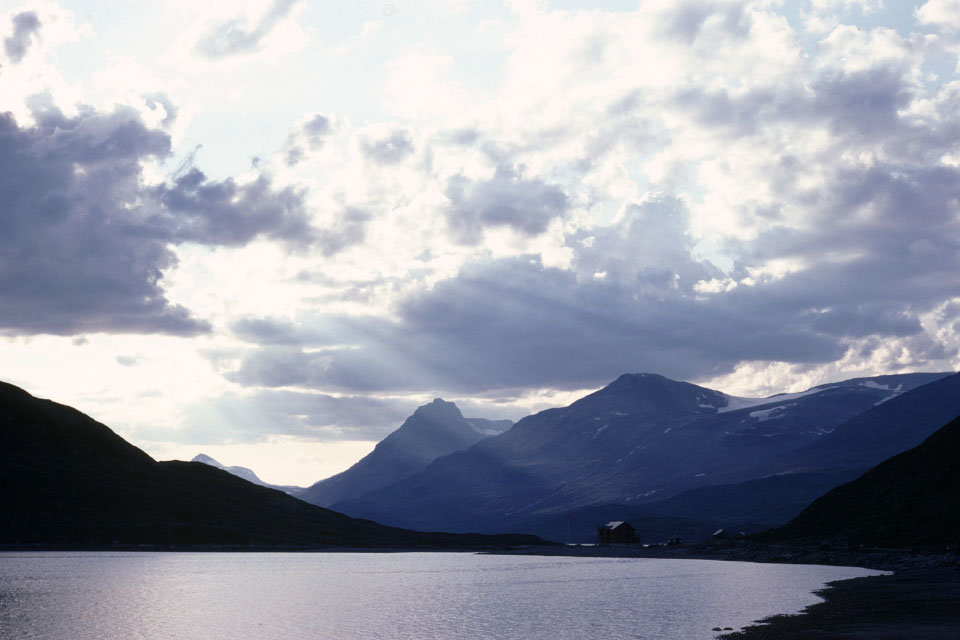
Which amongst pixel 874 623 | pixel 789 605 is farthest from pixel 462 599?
pixel 874 623

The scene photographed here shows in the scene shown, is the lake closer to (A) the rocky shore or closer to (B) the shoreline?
(B) the shoreline

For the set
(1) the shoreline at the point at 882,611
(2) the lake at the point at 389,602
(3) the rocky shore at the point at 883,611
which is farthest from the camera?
(2) the lake at the point at 389,602

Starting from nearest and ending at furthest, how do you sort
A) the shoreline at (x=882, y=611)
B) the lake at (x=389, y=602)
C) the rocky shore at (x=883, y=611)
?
1. the rocky shore at (x=883, y=611)
2. the shoreline at (x=882, y=611)
3. the lake at (x=389, y=602)

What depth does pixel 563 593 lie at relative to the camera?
109 m

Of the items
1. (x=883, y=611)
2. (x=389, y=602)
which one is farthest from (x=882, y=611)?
(x=389, y=602)

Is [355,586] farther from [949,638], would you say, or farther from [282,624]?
[949,638]

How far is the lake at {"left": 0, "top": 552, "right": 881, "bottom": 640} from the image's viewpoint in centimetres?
7281

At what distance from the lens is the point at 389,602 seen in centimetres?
9956

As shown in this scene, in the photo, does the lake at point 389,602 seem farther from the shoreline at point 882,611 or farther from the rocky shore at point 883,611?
the rocky shore at point 883,611

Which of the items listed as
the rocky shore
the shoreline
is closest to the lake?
the shoreline

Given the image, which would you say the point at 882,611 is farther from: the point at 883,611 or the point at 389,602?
the point at 389,602

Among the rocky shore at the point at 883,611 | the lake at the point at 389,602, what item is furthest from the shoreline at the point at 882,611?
the lake at the point at 389,602

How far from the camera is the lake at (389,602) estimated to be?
7281 centimetres

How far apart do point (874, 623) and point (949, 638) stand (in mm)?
10455
